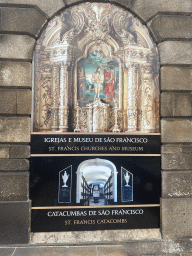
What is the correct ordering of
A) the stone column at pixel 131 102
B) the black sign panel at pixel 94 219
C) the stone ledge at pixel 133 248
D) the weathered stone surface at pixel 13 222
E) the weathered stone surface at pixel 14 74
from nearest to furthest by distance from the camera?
the stone ledge at pixel 133 248 < the weathered stone surface at pixel 13 222 < the weathered stone surface at pixel 14 74 < the black sign panel at pixel 94 219 < the stone column at pixel 131 102

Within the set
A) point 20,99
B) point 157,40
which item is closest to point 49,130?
point 20,99

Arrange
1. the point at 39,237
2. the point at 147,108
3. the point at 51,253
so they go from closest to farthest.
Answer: the point at 51,253, the point at 39,237, the point at 147,108

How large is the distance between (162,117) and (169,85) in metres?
0.86

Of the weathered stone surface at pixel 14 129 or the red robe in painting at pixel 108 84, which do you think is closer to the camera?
the weathered stone surface at pixel 14 129

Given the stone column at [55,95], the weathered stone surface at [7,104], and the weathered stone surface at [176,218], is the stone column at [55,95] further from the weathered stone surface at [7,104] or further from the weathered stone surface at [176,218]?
the weathered stone surface at [176,218]

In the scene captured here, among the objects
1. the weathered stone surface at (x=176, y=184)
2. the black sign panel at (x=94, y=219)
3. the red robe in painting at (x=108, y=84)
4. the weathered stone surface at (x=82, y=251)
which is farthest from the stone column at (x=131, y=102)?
the weathered stone surface at (x=82, y=251)

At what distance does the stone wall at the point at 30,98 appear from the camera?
4895 millimetres

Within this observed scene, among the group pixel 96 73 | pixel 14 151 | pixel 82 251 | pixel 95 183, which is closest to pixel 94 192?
pixel 95 183

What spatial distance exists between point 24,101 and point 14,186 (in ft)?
7.00

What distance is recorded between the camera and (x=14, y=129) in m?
4.92

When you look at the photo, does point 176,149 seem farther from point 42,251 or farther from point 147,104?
point 42,251

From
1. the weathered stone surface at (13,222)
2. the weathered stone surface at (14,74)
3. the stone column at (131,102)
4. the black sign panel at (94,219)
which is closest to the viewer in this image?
the weathered stone surface at (13,222)

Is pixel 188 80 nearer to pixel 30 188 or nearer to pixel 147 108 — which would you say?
pixel 147 108

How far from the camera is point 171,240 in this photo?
502 centimetres
